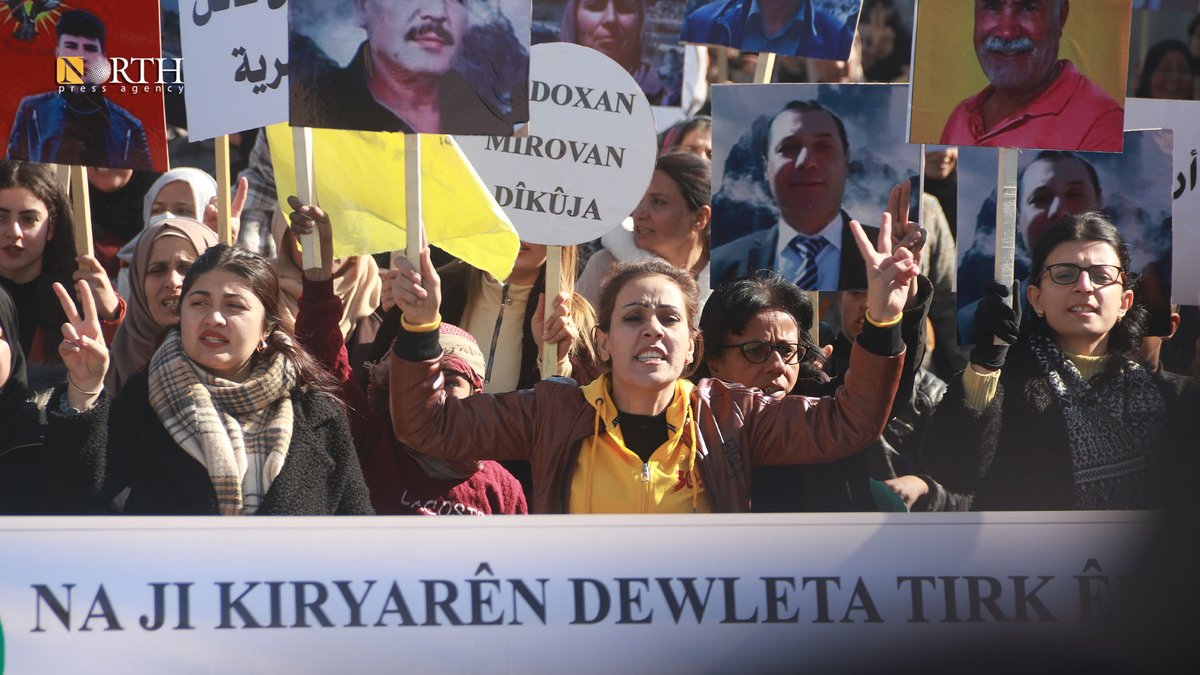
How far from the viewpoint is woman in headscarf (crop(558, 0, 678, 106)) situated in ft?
21.2

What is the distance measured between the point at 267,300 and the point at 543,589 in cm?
135

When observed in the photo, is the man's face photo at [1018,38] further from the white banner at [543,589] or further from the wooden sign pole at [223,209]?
the wooden sign pole at [223,209]

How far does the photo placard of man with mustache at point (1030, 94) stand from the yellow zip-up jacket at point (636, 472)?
156cm

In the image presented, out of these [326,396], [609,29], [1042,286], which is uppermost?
[609,29]

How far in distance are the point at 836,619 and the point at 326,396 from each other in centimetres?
149

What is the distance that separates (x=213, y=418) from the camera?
354 centimetres

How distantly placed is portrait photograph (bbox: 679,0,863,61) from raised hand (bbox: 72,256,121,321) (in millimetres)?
2047

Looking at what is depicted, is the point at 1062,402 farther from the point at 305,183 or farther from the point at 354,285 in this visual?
the point at 354,285

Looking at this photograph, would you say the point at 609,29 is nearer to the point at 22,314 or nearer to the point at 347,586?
the point at 22,314

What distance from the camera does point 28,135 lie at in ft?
14.4

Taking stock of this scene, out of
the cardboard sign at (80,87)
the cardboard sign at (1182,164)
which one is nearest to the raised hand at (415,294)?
the cardboard sign at (80,87)

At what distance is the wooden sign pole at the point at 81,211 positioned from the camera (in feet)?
14.4

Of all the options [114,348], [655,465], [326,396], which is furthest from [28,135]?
[655,465]

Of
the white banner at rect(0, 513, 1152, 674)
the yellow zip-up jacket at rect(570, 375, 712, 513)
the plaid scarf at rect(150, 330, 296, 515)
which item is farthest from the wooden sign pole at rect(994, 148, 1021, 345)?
the plaid scarf at rect(150, 330, 296, 515)
